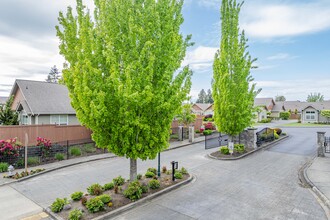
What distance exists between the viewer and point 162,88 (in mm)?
7078

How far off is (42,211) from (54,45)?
1276 centimetres

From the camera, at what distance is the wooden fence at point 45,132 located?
544 inches

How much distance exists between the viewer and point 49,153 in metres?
13.3

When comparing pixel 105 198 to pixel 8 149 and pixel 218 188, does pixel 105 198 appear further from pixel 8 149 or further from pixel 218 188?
pixel 8 149

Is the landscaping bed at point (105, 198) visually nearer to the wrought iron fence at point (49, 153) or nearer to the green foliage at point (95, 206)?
the green foliage at point (95, 206)

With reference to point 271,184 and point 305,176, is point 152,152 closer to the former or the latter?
point 271,184

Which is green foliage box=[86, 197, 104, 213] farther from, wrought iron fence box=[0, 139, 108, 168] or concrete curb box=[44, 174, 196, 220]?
wrought iron fence box=[0, 139, 108, 168]

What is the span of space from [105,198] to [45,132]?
1112 cm

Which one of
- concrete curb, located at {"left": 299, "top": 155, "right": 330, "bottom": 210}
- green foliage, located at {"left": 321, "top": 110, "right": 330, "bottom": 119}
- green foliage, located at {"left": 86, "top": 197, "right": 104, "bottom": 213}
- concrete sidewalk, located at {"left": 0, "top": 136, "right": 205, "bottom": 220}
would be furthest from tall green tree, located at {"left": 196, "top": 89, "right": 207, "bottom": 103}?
green foliage, located at {"left": 86, "top": 197, "right": 104, "bottom": 213}

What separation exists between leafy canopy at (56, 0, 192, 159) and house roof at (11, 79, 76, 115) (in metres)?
14.0

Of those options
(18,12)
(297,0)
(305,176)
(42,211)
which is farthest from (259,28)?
(42,211)

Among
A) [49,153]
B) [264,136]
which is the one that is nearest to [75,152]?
[49,153]

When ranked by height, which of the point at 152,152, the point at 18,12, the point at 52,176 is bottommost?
the point at 52,176

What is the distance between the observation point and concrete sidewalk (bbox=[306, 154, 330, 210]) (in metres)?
7.81
